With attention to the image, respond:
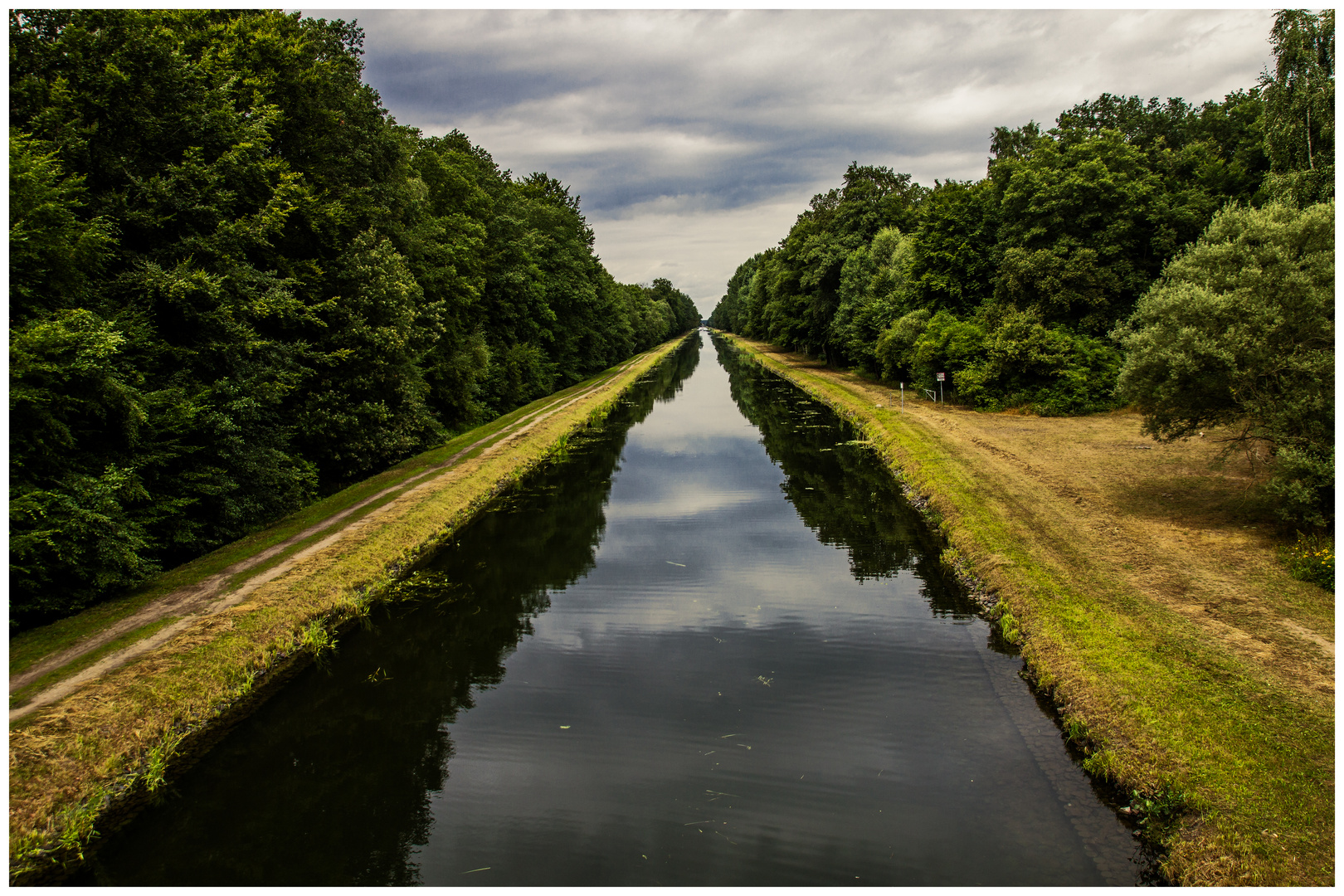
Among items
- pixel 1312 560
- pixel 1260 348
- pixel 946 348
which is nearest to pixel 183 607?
pixel 1312 560

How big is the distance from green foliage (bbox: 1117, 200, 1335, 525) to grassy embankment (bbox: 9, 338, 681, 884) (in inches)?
718

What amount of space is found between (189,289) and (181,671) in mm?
8245

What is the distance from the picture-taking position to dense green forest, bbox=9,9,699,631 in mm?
11344

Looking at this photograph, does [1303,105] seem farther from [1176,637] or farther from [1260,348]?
[1176,637]

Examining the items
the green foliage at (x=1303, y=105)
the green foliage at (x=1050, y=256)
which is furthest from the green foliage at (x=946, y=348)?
the green foliage at (x=1303, y=105)

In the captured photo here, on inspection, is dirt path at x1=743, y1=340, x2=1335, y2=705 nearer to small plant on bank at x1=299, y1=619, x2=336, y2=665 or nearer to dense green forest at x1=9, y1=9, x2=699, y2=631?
small plant on bank at x1=299, y1=619, x2=336, y2=665

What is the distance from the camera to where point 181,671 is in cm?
1023

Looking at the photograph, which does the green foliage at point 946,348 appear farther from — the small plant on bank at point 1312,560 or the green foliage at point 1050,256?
the small plant on bank at point 1312,560

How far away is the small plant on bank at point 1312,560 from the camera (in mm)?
11461

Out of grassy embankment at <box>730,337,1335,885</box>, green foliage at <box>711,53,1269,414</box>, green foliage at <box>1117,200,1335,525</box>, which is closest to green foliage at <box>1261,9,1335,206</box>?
green foliage at <box>711,53,1269,414</box>

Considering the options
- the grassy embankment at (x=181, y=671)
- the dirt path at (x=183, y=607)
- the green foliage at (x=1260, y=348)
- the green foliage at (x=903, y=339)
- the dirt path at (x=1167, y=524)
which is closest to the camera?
the grassy embankment at (x=181, y=671)

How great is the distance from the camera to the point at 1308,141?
906 inches

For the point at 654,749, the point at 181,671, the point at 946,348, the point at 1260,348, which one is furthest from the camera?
the point at 946,348

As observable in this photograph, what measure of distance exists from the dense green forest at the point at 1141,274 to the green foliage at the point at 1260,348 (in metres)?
0.04
